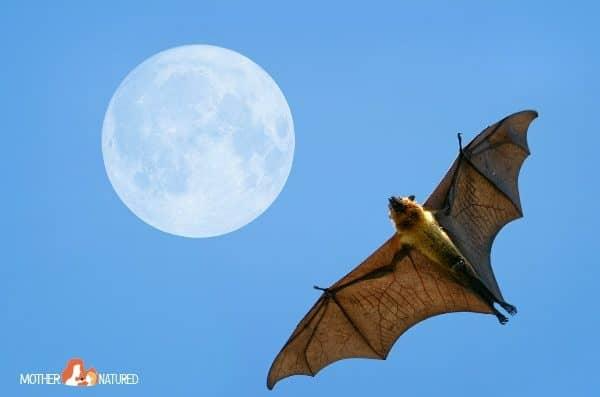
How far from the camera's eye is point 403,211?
555 inches

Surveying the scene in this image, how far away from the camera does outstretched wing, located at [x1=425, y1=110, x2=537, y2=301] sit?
14.6 metres

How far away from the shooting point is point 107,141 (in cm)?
1536

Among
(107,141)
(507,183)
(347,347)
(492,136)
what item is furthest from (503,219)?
(107,141)

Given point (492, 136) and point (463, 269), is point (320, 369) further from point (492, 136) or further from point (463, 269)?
point (492, 136)

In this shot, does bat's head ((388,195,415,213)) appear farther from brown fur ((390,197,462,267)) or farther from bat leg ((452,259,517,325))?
bat leg ((452,259,517,325))

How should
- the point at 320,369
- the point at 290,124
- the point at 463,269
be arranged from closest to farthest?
1. the point at 463,269
2. the point at 320,369
3. the point at 290,124

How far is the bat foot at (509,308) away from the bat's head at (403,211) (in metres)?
2.43

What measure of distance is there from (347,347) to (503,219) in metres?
4.55

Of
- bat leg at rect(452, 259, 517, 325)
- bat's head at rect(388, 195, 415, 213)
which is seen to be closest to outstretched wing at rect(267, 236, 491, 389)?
bat leg at rect(452, 259, 517, 325)

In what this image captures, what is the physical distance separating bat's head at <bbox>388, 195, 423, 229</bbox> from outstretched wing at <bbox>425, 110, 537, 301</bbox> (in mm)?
546

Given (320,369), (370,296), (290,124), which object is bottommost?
(320,369)

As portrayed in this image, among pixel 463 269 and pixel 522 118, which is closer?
pixel 463 269

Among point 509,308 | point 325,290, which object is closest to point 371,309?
point 325,290

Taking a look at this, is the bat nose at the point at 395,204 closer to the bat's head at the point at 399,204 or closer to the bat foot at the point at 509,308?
the bat's head at the point at 399,204
